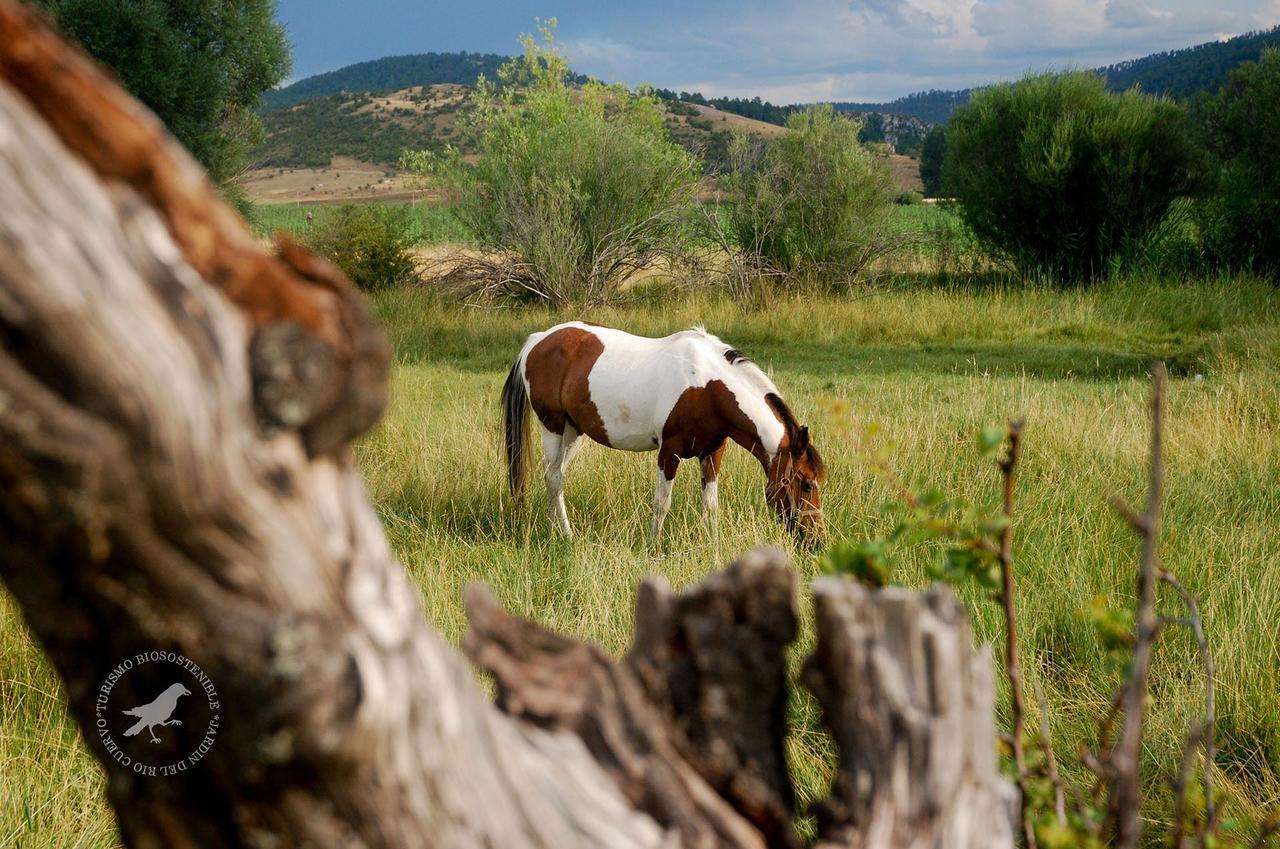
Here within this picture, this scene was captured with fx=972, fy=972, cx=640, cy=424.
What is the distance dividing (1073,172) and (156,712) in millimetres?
17783

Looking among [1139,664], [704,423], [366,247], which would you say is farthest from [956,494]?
[366,247]

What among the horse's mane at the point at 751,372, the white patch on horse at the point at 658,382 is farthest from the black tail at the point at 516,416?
the horse's mane at the point at 751,372

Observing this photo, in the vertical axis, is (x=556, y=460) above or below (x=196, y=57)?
below

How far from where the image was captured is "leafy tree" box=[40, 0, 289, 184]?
13.6 metres

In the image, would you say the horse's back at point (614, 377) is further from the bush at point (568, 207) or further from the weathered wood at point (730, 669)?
the bush at point (568, 207)

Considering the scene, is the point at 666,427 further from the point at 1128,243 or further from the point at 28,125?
the point at 1128,243

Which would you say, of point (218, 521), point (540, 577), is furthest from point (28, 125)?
point (540, 577)

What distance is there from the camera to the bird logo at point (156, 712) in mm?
945

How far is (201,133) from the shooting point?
15.4m

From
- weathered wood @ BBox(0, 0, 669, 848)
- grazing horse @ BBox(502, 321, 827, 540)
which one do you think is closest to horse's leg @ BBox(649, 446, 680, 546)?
grazing horse @ BBox(502, 321, 827, 540)

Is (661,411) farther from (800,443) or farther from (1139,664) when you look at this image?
(1139,664)

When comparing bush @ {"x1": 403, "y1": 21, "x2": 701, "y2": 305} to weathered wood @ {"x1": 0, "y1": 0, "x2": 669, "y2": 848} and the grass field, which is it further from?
weathered wood @ {"x1": 0, "y1": 0, "x2": 669, "y2": 848}

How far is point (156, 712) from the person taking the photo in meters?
0.96

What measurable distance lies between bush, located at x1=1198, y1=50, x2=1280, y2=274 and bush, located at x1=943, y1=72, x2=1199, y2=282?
1.90 ft
